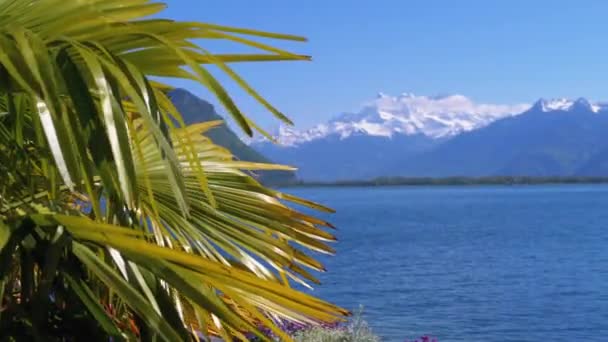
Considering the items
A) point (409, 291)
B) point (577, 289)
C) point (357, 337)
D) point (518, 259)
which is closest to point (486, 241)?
point (518, 259)

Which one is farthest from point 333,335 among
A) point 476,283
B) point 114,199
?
point 476,283

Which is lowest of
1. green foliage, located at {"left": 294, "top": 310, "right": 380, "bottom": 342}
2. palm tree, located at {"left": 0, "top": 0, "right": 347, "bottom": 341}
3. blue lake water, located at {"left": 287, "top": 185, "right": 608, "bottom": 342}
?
blue lake water, located at {"left": 287, "top": 185, "right": 608, "bottom": 342}

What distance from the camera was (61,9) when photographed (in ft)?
6.56

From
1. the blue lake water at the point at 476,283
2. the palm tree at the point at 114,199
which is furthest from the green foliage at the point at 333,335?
the blue lake water at the point at 476,283

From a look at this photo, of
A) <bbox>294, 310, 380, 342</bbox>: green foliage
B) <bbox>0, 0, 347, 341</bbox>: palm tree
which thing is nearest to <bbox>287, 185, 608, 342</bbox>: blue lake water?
<bbox>294, 310, 380, 342</bbox>: green foliage

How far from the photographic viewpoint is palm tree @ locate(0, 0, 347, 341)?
1.64m

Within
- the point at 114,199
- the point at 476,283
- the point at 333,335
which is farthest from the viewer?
the point at 476,283

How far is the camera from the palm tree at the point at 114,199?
164cm

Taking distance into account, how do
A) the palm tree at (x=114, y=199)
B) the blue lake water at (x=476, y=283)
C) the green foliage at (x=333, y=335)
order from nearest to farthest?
the palm tree at (x=114, y=199) < the green foliage at (x=333, y=335) < the blue lake water at (x=476, y=283)

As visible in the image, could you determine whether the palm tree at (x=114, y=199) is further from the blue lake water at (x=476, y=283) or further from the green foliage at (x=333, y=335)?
the blue lake water at (x=476, y=283)

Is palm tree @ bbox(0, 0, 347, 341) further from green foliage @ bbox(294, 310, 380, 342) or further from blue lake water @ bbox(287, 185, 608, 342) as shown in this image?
blue lake water @ bbox(287, 185, 608, 342)

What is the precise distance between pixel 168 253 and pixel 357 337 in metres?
6.98

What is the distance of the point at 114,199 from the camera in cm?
214

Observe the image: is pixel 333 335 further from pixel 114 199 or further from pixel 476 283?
pixel 476 283
